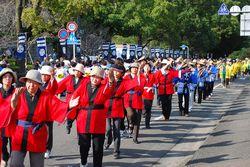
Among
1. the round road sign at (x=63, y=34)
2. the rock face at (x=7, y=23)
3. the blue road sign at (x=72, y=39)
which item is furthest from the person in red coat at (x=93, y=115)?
the rock face at (x=7, y=23)

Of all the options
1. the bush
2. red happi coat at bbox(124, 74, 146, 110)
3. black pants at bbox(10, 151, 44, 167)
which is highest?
the bush

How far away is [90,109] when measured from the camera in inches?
339

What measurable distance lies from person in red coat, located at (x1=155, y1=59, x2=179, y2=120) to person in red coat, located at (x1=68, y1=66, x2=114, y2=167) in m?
7.87

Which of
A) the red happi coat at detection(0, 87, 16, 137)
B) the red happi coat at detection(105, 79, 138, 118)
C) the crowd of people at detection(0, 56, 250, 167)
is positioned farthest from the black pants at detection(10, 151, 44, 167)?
the red happi coat at detection(105, 79, 138, 118)

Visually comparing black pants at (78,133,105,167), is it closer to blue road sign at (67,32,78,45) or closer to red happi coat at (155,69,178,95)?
red happi coat at (155,69,178,95)

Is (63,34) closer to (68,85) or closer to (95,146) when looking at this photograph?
(68,85)

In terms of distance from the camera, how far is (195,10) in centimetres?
5938

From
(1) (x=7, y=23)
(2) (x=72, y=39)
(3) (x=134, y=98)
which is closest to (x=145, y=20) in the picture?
(1) (x=7, y=23)

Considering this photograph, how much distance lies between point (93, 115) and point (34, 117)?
171 cm

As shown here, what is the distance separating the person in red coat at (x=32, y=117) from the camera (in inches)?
277

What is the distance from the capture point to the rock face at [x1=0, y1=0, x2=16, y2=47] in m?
36.4

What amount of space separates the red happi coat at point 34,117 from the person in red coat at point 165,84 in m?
9.45

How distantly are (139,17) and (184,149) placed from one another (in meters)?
33.4

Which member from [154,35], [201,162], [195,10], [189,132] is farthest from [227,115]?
[195,10]
